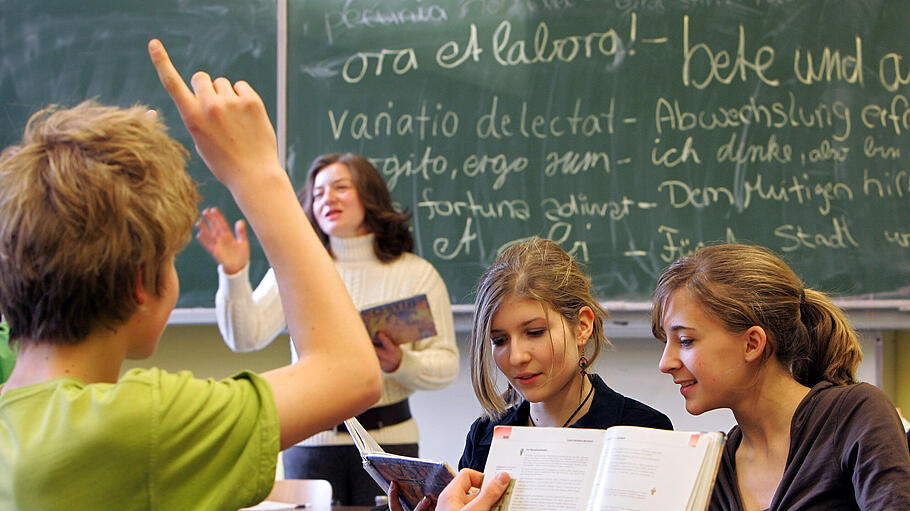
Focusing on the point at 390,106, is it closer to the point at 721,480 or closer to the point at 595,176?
the point at 595,176

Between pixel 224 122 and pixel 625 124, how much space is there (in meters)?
2.75

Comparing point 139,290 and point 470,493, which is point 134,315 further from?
point 470,493

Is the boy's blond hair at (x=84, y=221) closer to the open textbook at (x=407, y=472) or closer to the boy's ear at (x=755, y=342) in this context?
the open textbook at (x=407, y=472)

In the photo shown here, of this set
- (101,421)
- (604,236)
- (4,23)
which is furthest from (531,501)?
(4,23)

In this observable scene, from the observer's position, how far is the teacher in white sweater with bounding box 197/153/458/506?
2.86 m

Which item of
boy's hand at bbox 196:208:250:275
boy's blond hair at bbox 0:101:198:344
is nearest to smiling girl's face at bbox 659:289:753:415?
boy's blond hair at bbox 0:101:198:344

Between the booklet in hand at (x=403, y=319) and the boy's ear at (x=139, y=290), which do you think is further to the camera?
the booklet in hand at (x=403, y=319)

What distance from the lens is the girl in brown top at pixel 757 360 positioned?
62.7 inches

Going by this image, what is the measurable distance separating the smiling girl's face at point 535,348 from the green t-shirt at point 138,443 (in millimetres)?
1098

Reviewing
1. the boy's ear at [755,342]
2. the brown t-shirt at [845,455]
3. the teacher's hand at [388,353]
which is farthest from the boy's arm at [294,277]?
the teacher's hand at [388,353]

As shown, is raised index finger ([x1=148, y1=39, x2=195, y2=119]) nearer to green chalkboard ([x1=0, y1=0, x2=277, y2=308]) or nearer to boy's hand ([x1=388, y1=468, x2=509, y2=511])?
boy's hand ([x1=388, y1=468, x2=509, y2=511])

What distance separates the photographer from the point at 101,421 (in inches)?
31.0

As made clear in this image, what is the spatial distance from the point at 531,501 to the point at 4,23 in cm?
348

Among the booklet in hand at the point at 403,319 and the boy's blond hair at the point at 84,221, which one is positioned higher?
the boy's blond hair at the point at 84,221
